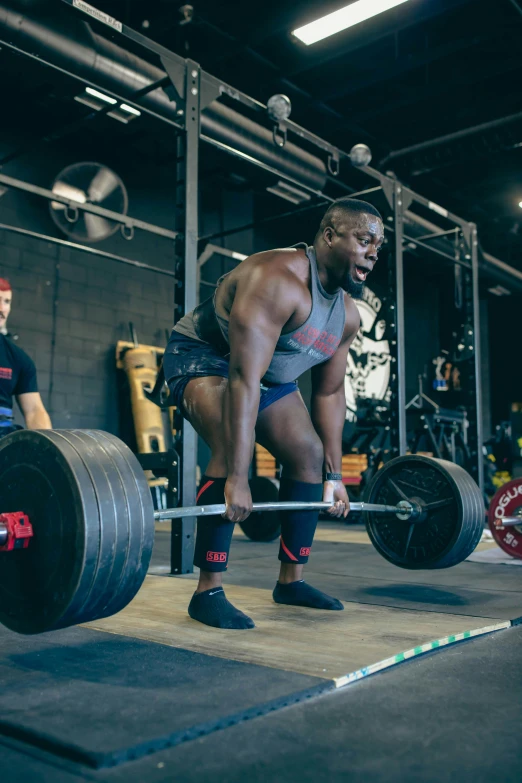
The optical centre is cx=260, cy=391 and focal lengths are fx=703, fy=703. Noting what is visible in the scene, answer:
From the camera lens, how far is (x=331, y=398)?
225 centimetres

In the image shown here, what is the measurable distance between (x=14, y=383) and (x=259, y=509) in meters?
1.57

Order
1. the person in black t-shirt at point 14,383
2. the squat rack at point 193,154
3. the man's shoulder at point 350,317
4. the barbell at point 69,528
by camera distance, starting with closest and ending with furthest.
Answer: the barbell at point 69,528 < the man's shoulder at point 350,317 < the person in black t-shirt at point 14,383 < the squat rack at point 193,154

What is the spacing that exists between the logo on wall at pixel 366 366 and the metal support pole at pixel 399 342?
347 centimetres

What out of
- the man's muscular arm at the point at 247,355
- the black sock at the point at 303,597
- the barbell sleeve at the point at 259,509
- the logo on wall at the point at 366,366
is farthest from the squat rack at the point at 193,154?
the logo on wall at the point at 366,366

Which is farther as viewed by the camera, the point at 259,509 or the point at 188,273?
the point at 188,273

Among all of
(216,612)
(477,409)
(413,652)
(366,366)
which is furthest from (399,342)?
(366,366)

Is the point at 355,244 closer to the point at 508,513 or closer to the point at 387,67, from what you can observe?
the point at 508,513

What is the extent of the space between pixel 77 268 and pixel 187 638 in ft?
14.6

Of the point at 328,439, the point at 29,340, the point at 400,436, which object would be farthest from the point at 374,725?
the point at 29,340

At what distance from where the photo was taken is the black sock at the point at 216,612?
1.84 meters

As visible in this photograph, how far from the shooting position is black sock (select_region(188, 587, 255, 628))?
1.84 metres

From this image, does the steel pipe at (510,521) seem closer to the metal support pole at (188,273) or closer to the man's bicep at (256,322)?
the metal support pole at (188,273)

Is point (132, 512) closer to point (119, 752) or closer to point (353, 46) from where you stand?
point (119, 752)

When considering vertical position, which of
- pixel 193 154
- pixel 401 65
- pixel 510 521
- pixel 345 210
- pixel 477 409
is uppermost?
pixel 401 65
